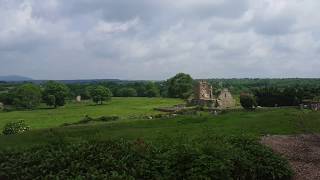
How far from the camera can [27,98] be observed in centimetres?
11681

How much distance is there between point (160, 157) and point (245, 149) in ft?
12.7

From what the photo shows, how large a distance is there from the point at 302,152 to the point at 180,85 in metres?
109

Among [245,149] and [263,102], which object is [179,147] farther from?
[263,102]

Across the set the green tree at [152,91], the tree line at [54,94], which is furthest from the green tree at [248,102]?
the green tree at [152,91]

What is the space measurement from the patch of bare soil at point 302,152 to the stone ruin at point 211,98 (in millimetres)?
52032

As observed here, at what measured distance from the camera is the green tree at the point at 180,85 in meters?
131

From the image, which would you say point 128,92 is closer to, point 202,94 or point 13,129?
point 202,94

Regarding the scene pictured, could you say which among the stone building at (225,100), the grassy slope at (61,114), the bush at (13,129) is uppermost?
the stone building at (225,100)

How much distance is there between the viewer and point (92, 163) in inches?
568

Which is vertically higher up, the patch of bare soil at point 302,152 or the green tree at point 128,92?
the patch of bare soil at point 302,152

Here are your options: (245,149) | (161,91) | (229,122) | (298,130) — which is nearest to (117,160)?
(245,149)

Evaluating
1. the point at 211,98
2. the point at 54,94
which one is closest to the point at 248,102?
the point at 211,98

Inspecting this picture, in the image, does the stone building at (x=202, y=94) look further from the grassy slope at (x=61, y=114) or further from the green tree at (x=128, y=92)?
the green tree at (x=128, y=92)

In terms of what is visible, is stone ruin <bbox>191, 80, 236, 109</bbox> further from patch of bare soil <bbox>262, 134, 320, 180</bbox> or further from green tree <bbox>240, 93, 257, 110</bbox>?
patch of bare soil <bbox>262, 134, 320, 180</bbox>
